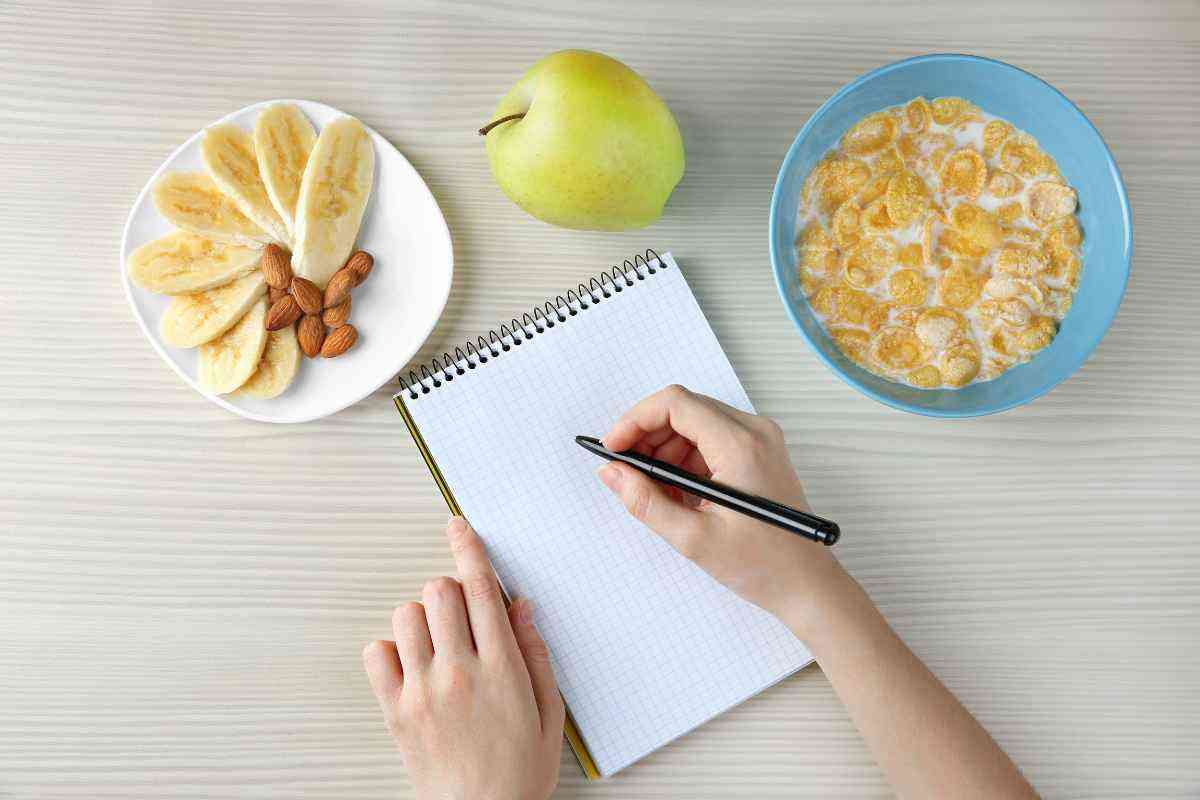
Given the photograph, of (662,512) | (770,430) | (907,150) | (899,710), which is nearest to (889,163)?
(907,150)

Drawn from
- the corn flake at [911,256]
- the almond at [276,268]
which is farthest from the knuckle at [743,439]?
the almond at [276,268]

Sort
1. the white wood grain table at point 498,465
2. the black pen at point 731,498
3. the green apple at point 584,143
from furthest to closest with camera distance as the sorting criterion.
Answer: the white wood grain table at point 498,465
the green apple at point 584,143
the black pen at point 731,498

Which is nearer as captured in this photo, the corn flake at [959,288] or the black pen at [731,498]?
the black pen at [731,498]

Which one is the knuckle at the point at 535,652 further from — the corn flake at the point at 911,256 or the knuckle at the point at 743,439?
the corn flake at the point at 911,256

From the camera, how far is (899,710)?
785mm

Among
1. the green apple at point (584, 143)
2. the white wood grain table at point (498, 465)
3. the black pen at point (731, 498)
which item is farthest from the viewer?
the white wood grain table at point (498, 465)

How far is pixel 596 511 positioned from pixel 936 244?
0.40 meters

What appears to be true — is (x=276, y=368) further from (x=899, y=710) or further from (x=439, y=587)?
(x=899, y=710)

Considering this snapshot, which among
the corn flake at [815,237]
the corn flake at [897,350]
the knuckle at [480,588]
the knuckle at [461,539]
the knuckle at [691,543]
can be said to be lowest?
the knuckle at [480,588]

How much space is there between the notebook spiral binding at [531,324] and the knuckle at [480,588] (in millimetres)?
182

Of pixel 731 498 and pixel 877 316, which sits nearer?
pixel 731 498

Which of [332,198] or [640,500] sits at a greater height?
[332,198]

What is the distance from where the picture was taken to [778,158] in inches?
35.6

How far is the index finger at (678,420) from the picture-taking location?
30.9 inches
